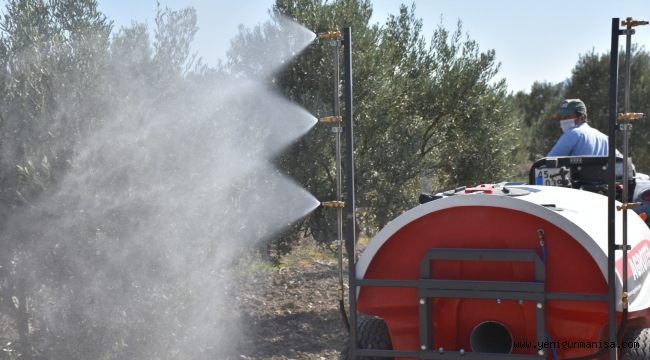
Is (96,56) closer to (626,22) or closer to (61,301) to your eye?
(61,301)

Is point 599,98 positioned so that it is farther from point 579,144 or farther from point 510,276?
point 510,276

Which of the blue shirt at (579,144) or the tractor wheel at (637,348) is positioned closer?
the tractor wheel at (637,348)

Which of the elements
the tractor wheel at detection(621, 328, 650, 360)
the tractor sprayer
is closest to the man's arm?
the tractor sprayer

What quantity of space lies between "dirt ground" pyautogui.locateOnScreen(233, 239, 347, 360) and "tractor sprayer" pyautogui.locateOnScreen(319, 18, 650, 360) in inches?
128

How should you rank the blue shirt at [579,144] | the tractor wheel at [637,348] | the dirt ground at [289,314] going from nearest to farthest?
the tractor wheel at [637,348], the blue shirt at [579,144], the dirt ground at [289,314]

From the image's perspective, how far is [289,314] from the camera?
785 centimetres

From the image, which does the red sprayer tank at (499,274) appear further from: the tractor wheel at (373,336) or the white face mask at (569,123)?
the white face mask at (569,123)

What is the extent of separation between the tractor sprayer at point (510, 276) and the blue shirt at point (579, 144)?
1644 mm

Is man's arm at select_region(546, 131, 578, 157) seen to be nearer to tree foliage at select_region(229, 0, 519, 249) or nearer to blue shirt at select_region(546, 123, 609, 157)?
blue shirt at select_region(546, 123, 609, 157)

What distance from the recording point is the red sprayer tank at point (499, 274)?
2984 millimetres

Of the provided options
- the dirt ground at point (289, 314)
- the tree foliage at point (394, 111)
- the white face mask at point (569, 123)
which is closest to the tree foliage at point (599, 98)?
the tree foliage at point (394, 111)

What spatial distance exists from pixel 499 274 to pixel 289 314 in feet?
16.4

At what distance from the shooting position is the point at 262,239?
6812 millimetres

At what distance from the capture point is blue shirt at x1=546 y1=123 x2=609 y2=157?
509cm
